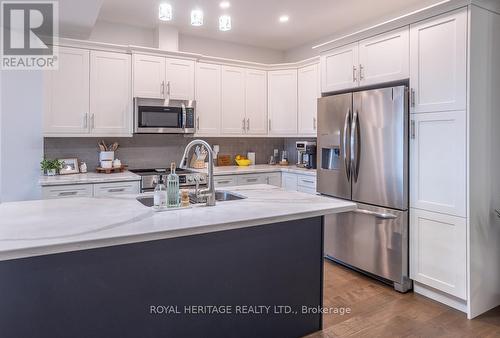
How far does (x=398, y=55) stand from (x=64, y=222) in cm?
278

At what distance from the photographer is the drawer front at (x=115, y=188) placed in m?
3.44

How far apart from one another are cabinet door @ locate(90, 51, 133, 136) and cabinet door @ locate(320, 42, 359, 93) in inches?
85.2

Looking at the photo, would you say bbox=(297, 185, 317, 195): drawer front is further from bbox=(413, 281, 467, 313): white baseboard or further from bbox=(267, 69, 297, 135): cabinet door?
bbox=(413, 281, 467, 313): white baseboard

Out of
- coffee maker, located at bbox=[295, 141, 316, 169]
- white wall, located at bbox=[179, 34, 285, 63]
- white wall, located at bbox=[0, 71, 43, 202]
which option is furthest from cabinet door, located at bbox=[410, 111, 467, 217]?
white wall, located at bbox=[0, 71, 43, 202]

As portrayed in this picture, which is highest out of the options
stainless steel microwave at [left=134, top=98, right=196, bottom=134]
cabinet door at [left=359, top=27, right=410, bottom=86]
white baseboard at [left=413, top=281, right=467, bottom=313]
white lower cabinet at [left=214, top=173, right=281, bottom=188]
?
cabinet door at [left=359, top=27, right=410, bottom=86]

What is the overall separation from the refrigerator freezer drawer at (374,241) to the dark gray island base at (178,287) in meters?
1.04

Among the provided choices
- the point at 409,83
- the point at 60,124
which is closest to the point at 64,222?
the point at 60,124

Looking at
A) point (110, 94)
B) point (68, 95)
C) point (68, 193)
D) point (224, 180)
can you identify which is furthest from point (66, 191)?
point (224, 180)

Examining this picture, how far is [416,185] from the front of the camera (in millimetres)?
2846

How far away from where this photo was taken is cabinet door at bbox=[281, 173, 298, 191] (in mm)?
4379

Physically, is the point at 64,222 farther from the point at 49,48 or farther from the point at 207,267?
the point at 49,48

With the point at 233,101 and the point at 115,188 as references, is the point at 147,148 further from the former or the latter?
the point at 233,101

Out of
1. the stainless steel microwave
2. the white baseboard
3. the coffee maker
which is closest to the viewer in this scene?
the white baseboard

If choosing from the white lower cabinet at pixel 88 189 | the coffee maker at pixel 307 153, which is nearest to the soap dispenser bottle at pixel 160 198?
the white lower cabinet at pixel 88 189
